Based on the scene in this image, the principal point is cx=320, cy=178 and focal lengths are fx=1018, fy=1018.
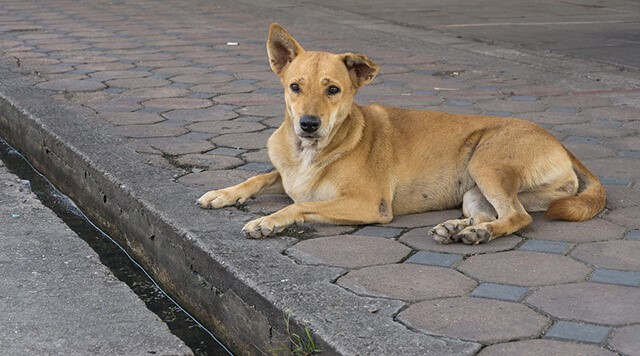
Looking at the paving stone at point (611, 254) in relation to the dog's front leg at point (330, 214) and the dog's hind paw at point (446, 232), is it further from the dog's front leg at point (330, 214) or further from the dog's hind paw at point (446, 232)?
the dog's front leg at point (330, 214)

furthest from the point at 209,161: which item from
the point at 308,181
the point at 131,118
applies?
the point at 131,118

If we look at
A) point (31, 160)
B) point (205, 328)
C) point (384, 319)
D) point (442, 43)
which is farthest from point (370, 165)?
point (442, 43)

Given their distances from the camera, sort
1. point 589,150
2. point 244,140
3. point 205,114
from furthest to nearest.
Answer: point 205,114 → point 244,140 → point 589,150

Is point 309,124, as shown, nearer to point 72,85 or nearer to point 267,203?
point 267,203

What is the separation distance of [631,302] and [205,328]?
5.04ft

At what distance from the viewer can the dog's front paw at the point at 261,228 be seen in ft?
12.5

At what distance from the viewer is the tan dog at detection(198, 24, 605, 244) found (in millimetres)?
4012

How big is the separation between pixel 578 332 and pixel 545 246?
84 cm

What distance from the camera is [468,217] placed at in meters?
4.10

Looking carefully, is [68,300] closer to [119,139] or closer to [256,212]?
[256,212]

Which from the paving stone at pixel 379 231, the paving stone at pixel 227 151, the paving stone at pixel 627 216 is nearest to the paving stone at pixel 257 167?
the paving stone at pixel 227 151

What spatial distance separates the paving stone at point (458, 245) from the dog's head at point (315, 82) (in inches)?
21.8

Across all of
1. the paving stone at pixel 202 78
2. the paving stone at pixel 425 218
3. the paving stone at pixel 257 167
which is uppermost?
the paving stone at pixel 425 218

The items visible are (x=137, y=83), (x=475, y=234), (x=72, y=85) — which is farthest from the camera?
(x=137, y=83)
